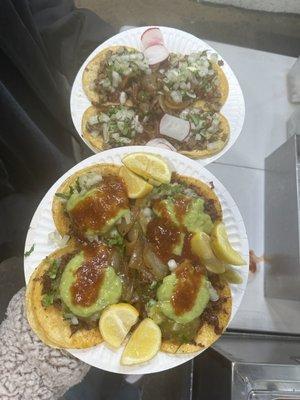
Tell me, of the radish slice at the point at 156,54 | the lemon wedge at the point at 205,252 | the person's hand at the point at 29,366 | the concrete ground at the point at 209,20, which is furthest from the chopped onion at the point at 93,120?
the concrete ground at the point at 209,20

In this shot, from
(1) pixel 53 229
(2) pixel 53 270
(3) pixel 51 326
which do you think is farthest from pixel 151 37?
(3) pixel 51 326

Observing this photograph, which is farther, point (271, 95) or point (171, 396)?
point (171, 396)

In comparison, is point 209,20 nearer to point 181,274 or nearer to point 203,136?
point 203,136

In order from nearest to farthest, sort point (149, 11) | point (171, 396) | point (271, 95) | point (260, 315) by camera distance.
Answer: point (260, 315), point (271, 95), point (171, 396), point (149, 11)

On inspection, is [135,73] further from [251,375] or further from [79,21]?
[251,375]

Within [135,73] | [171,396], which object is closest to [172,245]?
[135,73]

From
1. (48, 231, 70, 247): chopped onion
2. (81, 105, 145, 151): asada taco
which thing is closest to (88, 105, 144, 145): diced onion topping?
(81, 105, 145, 151): asada taco

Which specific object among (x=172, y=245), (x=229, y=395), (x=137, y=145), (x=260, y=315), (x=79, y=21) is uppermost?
(x=79, y=21)
